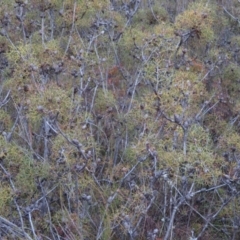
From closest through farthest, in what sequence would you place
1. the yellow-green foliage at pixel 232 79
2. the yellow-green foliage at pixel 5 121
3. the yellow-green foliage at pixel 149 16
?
1. the yellow-green foliage at pixel 5 121
2. the yellow-green foliage at pixel 232 79
3. the yellow-green foliage at pixel 149 16

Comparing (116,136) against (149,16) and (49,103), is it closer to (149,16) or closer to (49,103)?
(49,103)

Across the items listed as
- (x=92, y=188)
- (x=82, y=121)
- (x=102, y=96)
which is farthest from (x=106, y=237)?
(x=102, y=96)

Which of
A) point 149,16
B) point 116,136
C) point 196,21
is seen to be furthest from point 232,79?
point 116,136

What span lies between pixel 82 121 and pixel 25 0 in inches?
33.4

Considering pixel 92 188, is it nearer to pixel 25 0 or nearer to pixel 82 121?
pixel 82 121

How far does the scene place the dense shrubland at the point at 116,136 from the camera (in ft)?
7.26

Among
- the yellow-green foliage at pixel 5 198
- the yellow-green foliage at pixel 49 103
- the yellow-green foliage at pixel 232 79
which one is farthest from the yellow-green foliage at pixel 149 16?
the yellow-green foliage at pixel 5 198

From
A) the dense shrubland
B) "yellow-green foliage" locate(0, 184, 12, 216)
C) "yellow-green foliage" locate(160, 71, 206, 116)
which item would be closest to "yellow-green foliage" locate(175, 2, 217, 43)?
the dense shrubland

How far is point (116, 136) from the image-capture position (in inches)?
108

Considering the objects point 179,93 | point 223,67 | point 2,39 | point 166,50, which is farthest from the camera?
point 223,67

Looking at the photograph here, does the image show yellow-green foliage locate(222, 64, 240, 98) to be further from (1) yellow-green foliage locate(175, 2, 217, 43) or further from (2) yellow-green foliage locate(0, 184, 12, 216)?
(2) yellow-green foliage locate(0, 184, 12, 216)

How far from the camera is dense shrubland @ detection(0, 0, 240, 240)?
2.21 meters

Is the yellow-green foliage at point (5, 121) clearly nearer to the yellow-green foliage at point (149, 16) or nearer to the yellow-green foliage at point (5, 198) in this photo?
the yellow-green foliage at point (5, 198)

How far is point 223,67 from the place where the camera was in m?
3.30
